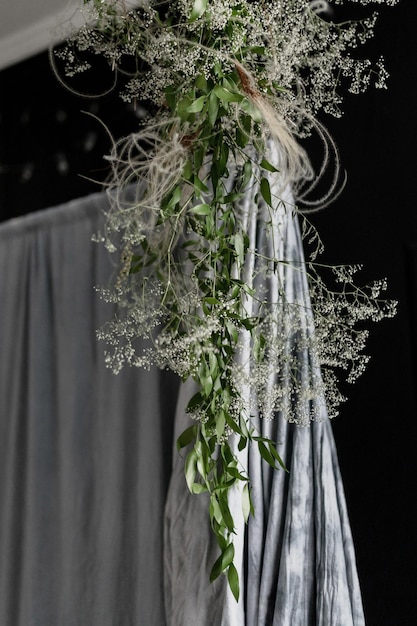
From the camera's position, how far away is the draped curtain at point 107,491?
59.7 inches

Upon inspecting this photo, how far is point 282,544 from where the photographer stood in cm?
153

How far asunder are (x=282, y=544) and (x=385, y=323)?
522mm

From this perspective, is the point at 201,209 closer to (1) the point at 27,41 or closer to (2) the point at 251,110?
(2) the point at 251,110

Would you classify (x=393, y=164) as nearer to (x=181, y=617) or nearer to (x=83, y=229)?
(x=83, y=229)

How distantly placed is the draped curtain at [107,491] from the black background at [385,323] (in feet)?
0.33

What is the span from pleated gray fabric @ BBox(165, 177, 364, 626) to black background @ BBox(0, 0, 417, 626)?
98mm

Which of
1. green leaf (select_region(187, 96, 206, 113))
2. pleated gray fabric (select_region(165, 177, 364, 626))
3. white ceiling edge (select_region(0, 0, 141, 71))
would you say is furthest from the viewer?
white ceiling edge (select_region(0, 0, 141, 71))

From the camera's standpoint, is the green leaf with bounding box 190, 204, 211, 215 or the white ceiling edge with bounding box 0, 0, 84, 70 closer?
the green leaf with bounding box 190, 204, 211, 215

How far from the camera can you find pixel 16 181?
2.49 metres

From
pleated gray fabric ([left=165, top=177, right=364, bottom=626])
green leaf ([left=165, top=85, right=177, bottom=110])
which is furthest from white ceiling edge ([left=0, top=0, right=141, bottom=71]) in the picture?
green leaf ([left=165, top=85, right=177, bottom=110])

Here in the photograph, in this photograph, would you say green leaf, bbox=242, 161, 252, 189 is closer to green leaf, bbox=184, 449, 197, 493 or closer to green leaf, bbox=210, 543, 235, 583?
green leaf, bbox=184, 449, 197, 493

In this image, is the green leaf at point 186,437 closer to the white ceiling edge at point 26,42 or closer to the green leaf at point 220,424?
the green leaf at point 220,424

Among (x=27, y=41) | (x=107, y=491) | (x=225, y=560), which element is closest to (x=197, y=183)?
(x=225, y=560)

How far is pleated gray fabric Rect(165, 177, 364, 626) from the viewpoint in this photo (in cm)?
148
